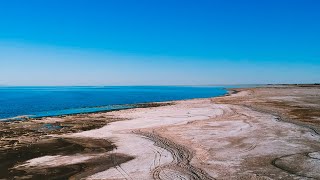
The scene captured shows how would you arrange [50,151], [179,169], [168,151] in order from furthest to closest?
[50,151] < [168,151] < [179,169]

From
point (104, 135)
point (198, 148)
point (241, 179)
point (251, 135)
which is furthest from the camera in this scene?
point (104, 135)

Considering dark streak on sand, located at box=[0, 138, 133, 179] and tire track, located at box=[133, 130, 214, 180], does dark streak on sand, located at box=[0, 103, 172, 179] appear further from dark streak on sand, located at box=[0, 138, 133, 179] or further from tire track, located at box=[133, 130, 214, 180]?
tire track, located at box=[133, 130, 214, 180]

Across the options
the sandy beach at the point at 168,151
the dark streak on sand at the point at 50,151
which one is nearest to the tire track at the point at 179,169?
the sandy beach at the point at 168,151

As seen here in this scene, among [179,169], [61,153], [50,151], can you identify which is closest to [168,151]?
[179,169]

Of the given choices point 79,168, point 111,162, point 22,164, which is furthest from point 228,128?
point 22,164

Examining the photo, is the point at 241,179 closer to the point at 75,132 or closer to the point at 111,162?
the point at 111,162

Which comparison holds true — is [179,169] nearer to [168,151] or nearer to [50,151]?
[168,151]

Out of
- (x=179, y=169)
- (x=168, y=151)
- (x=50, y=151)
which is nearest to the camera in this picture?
(x=179, y=169)

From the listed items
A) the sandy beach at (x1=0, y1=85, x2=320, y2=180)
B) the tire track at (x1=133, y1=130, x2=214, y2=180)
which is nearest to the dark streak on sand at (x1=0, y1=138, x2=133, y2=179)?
the sandy beach at (x1=0, y1=85, x2=320, y2=180)
